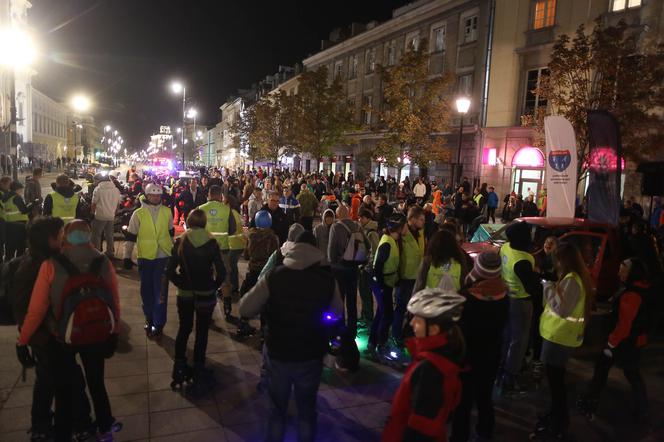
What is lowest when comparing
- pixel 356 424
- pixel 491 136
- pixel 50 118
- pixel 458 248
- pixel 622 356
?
pixel 356 424

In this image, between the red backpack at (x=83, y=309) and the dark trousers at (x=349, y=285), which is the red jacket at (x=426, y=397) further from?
the dark trousers at (x=349, y=285)

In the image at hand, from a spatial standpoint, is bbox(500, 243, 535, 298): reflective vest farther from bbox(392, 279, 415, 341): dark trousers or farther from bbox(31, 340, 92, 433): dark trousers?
bbox(31, 340, 92, 433): dark trousers

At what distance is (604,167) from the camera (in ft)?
30.4

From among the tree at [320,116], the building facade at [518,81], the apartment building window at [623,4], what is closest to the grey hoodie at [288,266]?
the building facade at [518,81]

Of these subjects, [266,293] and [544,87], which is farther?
[544,87]

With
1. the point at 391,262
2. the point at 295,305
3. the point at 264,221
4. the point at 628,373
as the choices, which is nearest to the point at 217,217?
the point at 264,221

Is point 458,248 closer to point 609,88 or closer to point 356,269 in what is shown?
point 356,269

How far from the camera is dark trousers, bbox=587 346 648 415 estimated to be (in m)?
4.58

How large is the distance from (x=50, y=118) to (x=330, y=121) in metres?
63.4

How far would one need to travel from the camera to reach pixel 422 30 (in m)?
28.3

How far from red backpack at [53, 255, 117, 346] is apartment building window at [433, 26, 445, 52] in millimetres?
26648

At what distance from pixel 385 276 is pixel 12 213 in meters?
7.17

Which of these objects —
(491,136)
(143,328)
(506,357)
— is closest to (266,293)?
(506,357)

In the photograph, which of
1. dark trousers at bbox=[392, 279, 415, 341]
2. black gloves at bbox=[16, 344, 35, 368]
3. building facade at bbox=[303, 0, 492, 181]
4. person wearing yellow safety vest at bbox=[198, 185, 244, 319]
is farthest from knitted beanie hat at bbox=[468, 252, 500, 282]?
building facade at bbox=[303, 0, 492, 181]
